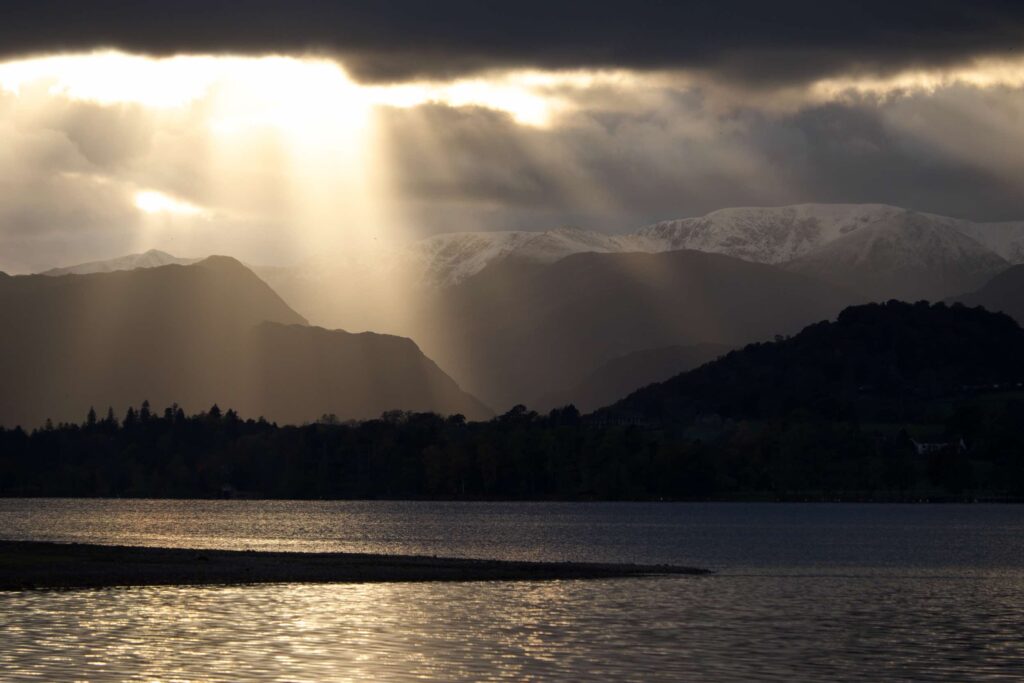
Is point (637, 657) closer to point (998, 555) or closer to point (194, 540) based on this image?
point (998, 555)

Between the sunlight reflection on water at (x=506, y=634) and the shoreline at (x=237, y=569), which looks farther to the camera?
the shoreline at (x=237, y=569)

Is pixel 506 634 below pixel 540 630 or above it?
below

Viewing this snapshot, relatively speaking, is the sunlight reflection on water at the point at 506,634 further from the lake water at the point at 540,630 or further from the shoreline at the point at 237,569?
the shoreline at the point at 237,569

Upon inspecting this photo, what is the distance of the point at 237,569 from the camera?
111 metres

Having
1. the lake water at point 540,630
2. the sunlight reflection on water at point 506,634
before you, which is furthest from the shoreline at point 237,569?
the sunlight reflection on water at point 506,634

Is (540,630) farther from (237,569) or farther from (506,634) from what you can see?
(237,569)

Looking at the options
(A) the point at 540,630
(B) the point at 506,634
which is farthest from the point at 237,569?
(B) the point at 506,634

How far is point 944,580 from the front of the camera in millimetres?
120562

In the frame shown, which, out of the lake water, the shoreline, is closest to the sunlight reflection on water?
the lake water

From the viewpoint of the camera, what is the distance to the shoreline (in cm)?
10156

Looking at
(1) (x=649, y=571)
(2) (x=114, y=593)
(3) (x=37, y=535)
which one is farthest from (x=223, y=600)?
(3) (x=37, y=535)

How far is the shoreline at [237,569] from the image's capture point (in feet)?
333

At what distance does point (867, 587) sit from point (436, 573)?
3034 cm

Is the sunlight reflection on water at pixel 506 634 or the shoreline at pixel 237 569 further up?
the shoreline at pixel 237 569
